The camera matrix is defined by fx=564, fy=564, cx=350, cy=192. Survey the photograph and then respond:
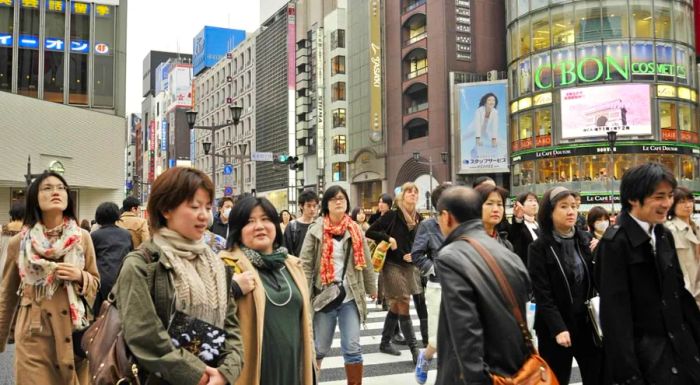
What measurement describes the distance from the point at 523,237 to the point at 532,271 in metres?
1.97

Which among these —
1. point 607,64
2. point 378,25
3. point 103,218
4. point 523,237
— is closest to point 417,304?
point 523,237

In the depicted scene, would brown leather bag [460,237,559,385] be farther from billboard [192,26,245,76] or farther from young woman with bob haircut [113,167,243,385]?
billboard [192,26,245,76]

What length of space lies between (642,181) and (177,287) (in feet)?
8.73

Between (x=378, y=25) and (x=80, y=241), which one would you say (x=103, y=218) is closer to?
(x=80, y=241)

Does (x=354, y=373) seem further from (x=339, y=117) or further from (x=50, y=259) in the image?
(x=339, y=117)

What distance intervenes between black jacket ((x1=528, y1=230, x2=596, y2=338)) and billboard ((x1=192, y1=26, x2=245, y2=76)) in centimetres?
9713

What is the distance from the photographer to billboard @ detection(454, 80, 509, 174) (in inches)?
1726

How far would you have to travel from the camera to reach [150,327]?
232 centimetres

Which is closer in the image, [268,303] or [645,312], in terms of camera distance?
[645,312]

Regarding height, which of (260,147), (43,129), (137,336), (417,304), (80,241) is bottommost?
(417,304)

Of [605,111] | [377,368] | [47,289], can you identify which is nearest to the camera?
[47,289]

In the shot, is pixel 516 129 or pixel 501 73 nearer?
pixel 516 129

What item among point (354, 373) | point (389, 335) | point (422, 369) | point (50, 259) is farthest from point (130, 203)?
point (422, 369)

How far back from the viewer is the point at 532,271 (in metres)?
4.27
